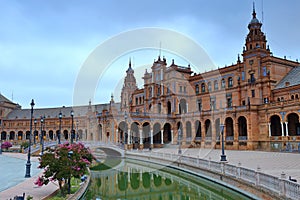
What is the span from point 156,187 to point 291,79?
1223 inches

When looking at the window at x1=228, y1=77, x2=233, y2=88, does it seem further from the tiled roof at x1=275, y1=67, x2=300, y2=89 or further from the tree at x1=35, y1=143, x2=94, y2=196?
the tree at x1=35, y1=143, x2=94, y2=196

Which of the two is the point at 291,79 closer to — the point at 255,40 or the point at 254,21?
the point at 255,40

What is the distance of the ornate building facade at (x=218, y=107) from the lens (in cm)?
4041

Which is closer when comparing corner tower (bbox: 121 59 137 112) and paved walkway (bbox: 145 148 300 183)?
paved walkway (bbox: 145 148 300 183)

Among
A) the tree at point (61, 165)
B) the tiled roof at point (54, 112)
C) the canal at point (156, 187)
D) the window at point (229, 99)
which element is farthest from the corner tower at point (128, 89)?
the tree at point (61, 165)

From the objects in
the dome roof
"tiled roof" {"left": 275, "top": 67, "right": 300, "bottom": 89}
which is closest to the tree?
"tiled roof" {"left": 275, "top": 67, "right": 300, "bottom": 89}

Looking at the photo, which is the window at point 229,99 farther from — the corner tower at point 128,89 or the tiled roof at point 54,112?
the tiled roof at point 54,112

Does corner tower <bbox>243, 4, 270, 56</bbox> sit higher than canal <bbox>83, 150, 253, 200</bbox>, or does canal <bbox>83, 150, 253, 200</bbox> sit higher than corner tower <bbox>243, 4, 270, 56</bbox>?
corner tower <bbox>243, 4, 270, 56</bbox>

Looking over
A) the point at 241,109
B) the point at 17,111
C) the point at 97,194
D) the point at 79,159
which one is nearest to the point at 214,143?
Result: the point at 241,109

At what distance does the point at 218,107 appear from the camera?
5228 cm

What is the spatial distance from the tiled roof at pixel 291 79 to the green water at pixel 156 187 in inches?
943

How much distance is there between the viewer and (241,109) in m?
42.8

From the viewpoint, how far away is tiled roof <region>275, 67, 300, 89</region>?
41412mm

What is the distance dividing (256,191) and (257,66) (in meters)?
33.3
